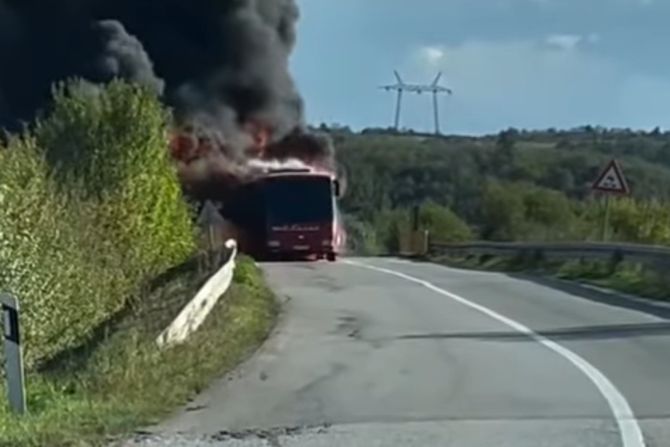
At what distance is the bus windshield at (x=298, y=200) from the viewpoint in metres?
45.2

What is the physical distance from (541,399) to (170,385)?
11.3 ft

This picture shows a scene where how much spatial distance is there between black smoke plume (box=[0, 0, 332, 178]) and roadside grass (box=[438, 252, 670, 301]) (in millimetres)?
10389

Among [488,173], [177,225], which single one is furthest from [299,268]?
[488,173]

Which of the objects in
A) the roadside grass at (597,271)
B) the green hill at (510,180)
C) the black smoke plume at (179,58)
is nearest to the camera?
the roadside grass at (597,271)

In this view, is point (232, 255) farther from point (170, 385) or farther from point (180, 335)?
point (170, 385)

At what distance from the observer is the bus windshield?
45250 millimetres

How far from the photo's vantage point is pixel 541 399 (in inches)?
509

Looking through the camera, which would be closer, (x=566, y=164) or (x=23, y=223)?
(x=23, y=223)

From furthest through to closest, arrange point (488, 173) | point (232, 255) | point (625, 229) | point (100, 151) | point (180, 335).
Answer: point (488, 173) → point (625, 229) → point (100, 151) → point (232, 255) → point (180, 335)

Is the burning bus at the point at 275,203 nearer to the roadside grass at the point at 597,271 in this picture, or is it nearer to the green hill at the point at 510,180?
the roadside grass at the point at 597,271

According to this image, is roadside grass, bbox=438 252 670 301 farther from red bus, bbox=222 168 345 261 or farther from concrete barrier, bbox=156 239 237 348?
concrete barrier, bbox=156 239 237 348

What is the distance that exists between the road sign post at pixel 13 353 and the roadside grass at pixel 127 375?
0.13m

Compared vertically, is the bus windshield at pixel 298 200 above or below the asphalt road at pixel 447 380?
above

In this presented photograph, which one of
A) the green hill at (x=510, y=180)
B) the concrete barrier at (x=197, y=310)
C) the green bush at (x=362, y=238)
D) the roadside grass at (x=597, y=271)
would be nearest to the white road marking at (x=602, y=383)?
the roadside grass at (x=597, y=271)
